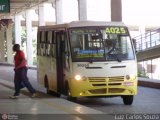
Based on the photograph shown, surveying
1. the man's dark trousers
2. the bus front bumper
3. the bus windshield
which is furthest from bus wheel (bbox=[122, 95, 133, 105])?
the man's dark trousers

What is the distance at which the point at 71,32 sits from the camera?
15094 mm

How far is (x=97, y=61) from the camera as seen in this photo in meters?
14.6

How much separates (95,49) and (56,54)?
1.94 m

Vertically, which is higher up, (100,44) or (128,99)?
(100,44)

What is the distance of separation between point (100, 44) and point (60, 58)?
1.69 metres

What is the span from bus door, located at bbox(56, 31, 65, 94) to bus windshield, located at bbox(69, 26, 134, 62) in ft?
2.31

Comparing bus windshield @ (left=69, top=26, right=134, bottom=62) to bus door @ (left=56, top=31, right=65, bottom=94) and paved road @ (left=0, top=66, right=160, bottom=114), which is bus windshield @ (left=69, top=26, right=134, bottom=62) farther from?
paved road @ (left=0, top=66, right=160, bottom=114)

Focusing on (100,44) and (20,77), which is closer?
(100,44)

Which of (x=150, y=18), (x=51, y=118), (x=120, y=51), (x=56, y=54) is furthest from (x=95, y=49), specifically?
(x=150, y=18)

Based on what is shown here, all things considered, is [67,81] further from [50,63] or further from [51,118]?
[51,118]

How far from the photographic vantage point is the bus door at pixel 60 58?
617 inches

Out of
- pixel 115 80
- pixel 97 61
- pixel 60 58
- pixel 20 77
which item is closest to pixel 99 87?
pixel 115 80

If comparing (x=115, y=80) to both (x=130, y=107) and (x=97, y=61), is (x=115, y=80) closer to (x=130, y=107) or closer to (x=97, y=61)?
(x=97, y=61)

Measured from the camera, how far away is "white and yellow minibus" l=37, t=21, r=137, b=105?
47.3 feet
